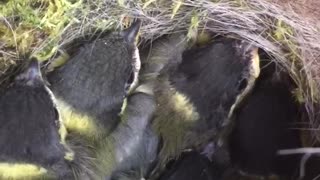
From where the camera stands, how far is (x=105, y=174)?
1467 millimetres

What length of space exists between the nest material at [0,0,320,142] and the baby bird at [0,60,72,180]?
99 millimetres

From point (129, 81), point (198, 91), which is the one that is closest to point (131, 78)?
point (129, 81)

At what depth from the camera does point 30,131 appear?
137cm

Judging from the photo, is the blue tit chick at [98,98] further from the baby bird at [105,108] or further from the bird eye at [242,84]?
the bird eye at [242,84]

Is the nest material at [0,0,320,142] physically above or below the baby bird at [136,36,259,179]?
above

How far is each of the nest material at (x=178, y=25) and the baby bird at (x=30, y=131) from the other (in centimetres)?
10

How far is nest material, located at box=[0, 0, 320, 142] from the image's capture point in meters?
1.48

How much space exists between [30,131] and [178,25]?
381 mm

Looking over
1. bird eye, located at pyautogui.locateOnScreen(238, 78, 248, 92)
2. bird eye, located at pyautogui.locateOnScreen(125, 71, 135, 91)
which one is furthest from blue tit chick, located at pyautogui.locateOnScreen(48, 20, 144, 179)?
bird eye, located at pyautogui.locateOnScreen(238, 78, 248, 92)

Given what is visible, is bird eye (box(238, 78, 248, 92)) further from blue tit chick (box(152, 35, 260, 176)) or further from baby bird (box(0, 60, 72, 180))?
baby bird (box(0, 60, 72, 180))

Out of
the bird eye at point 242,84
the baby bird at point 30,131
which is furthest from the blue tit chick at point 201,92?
the baby bird at point 30,131

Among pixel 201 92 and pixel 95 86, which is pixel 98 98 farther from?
pixel 201 92

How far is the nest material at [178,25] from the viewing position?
4.85ft

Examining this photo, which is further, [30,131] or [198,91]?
[198,91]
